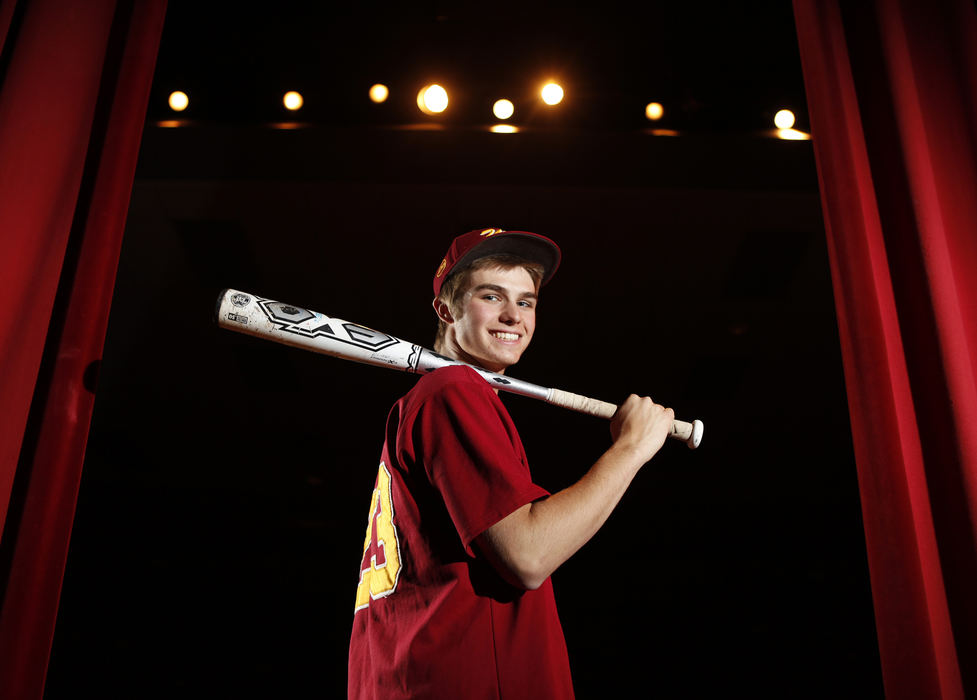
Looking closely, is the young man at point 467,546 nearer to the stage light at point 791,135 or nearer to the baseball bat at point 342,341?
the baseball bat at point 342,341

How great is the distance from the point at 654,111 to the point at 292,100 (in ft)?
5.83

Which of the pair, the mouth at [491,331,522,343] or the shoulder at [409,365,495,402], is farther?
the mouth at [491,331,522,343]

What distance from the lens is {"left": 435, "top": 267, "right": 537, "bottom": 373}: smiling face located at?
1.60m

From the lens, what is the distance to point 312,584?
615 cm

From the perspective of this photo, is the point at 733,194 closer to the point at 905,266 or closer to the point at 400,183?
the point at 400,183

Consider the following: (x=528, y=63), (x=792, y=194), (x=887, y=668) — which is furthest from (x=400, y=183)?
(x=887, y=668)

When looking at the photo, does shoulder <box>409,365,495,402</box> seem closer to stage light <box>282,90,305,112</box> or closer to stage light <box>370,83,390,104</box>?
stage light <box>370,83,390,104</box>

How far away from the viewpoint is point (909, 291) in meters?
1.15

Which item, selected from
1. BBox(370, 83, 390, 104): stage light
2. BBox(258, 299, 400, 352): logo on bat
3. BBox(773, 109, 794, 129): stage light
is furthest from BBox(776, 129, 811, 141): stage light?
BBox(258, 299, 400, 352): logo on bat

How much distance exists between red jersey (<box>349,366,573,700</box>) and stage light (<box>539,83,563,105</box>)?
88.4 inches

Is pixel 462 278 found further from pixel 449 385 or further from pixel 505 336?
pixel 449 385

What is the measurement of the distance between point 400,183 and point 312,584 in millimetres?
4069

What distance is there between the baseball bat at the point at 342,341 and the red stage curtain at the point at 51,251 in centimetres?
29

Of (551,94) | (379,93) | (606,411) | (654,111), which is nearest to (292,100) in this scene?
(379,93)
